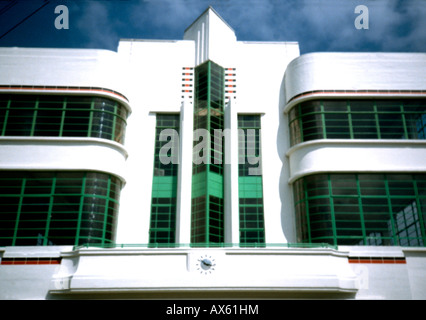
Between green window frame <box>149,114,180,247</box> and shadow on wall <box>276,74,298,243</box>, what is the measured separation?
208 inches

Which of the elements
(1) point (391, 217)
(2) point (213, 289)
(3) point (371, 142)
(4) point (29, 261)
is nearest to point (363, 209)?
(1) point (391, 217)

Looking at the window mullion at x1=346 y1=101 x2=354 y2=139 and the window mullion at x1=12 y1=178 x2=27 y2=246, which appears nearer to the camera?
the window mullion at x1=12 y1=178 x2=27 y2=246

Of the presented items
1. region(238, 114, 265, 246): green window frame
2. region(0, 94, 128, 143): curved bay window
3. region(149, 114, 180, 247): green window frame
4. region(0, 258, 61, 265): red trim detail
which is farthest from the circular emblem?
region(0, 94, 128, 143): curved bay window

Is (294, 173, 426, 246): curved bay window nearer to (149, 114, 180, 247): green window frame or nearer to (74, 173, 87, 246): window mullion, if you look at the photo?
(149, 114, 180, 247): green window frame

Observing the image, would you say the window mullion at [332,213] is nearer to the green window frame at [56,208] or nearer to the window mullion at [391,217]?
the window mullion at [391,217]

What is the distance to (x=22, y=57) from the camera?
21375 mm

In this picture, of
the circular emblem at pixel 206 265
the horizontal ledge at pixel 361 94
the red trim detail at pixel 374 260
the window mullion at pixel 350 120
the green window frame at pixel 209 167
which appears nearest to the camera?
the circular emblem at pixel 206 265

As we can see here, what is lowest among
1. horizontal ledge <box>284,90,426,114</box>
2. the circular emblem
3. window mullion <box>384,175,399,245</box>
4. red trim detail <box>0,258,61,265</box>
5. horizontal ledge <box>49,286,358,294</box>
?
horizontal ledge <box>49,286,358,294</box>

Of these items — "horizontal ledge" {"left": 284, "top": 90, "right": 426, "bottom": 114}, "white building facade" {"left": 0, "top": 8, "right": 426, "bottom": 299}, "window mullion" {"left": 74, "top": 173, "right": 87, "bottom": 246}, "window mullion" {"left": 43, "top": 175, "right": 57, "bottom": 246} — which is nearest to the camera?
"white building facade" {"left": 0, "top": 8, "right": 426, "bottom": 299}

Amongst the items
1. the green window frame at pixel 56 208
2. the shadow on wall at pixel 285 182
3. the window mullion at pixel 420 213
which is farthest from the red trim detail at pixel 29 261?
the window mullion at pixel 420 213

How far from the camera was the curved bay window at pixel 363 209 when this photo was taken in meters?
18.3
